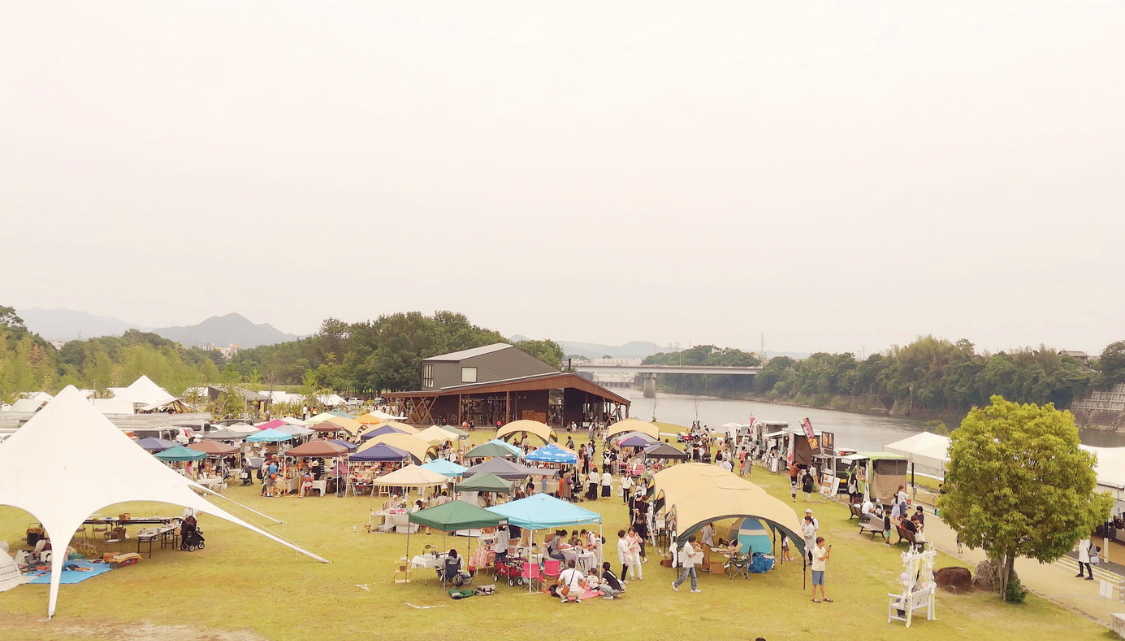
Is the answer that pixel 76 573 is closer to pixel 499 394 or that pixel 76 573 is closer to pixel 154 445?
→ pixel 154 445

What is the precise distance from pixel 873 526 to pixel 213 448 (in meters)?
19.6

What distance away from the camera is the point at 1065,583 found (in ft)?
45.9

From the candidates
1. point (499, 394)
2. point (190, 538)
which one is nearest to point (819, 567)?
point (190, 538)

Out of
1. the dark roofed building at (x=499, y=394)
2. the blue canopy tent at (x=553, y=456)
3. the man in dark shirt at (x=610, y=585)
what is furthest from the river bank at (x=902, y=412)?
the man in dark shirt at (x=610, y=585)

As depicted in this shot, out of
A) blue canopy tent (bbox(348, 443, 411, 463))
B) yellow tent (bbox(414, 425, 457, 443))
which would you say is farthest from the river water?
blue canopy tent (bbox(348, 443, 411, 463))

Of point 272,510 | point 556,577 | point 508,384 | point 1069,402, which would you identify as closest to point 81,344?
point 508,384

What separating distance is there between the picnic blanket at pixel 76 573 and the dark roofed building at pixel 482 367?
37858mm

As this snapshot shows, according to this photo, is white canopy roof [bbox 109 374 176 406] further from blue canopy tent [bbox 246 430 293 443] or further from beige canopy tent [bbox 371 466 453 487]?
beige canopy tent [bbox 371 466 453 487]

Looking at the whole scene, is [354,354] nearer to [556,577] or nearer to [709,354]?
[556,577]

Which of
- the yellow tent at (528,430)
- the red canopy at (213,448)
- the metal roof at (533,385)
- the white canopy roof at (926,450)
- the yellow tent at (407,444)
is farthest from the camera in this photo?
the metal roof at (533,385)

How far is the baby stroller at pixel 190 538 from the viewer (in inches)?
565

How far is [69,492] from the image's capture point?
12.1 meters

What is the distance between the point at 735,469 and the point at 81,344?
11644 centimetres

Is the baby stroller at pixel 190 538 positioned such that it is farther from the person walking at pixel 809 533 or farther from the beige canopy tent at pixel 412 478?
the person walking at pixel 809 533
